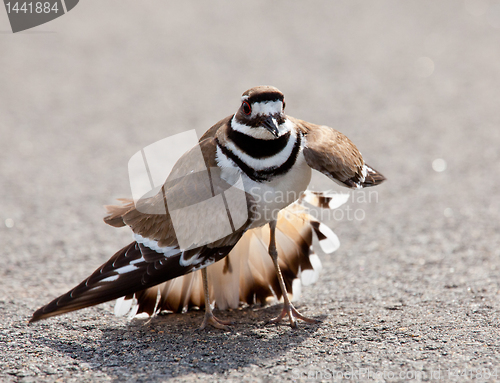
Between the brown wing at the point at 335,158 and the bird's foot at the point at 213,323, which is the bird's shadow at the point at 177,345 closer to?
the bird's foot at the point at 213,323

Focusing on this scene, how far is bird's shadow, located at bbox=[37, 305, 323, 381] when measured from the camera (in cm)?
338

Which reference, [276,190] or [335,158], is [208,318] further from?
[335,158]

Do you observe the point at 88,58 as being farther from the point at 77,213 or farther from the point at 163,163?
the point at 163,163

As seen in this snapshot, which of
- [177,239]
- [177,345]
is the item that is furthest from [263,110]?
[177,345]

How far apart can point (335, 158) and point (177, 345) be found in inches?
62.7

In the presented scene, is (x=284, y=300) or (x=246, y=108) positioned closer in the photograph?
(x=246, y=108)

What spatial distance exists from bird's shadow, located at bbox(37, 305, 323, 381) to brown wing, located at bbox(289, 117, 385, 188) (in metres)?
1.06

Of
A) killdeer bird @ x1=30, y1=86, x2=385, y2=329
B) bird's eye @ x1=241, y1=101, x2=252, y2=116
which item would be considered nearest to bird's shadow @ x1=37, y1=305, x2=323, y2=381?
killdeer bird @ x1=30, y1=86, x2=385, y2=329

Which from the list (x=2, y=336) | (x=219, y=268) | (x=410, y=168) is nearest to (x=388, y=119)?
(x=410, y=168)

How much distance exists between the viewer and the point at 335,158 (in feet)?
12.4

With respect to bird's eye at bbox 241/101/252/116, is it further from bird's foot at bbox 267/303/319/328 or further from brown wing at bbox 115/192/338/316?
bird's foot at bbox 267/303/319/328

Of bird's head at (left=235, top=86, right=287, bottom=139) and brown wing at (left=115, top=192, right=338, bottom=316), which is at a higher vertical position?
bird's head at (left=235, top=86, right=287, bottom=139)

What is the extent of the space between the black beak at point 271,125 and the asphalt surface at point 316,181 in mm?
1356

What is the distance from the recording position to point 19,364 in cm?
341
